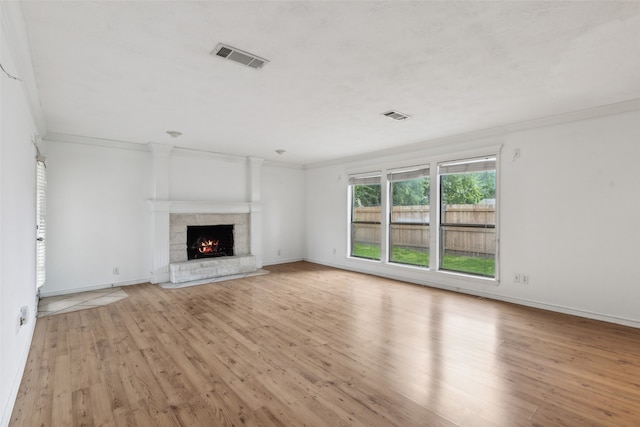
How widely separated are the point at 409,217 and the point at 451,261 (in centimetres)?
113

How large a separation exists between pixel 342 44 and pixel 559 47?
1683mm

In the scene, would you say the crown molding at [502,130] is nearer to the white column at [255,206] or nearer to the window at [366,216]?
the window at [366,216]

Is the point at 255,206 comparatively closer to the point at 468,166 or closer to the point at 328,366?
the point at 468,166

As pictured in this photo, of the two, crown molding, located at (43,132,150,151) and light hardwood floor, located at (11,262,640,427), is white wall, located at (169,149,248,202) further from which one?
Result: light hardwood floor, located at (11,262,640,427)

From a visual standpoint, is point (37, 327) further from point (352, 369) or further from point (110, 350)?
point (352, 369)

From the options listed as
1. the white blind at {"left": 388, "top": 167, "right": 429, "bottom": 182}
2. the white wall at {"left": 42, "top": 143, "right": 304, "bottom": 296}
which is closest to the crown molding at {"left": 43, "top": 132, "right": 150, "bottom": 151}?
the white wall at {"left": 42, "top": 143, "right": 304, "bottom": 296}

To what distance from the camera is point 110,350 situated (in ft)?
9.52

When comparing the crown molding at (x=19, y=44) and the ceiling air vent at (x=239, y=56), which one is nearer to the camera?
the crown molding at (x=19, y=44)

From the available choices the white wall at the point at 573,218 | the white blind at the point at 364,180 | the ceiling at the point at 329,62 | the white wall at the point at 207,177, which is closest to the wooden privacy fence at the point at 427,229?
the white wall at the point at 573,218

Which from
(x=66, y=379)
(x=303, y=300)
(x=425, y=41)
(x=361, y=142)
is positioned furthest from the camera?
(x=361, y=142)

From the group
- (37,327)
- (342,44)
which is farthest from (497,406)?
(37,327)

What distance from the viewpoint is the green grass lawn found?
190 inches

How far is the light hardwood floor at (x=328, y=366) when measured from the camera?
1.98m

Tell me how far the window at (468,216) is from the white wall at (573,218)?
212 mm
